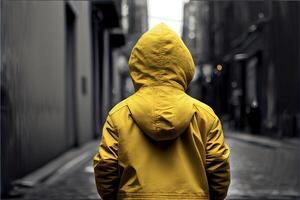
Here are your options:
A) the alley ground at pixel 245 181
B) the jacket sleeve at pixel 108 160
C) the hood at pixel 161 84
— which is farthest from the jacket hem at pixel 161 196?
the alley ground at pixel 245 181

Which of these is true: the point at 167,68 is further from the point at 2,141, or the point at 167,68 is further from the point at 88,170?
the point at 88,170

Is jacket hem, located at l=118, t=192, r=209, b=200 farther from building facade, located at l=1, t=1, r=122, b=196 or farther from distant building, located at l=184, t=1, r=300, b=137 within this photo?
distant building, located at l=184, t=1, r=300, b=137

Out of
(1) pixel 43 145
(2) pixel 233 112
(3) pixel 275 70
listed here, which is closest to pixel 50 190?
(1) pixel 43 145

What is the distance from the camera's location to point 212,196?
288cm

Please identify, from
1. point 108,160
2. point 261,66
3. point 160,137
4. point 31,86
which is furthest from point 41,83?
point 261,66

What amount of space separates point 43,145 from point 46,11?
246 cm

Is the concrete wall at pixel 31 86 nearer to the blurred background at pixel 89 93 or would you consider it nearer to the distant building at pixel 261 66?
the blurred background at pixel 89 93

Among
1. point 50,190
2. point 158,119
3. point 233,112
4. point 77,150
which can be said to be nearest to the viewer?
point 158,119

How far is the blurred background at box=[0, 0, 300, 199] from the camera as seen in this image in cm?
790

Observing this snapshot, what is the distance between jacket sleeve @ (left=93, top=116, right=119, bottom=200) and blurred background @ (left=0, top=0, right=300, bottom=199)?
4.57 meters

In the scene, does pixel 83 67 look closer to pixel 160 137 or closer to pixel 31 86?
pixel 31 86

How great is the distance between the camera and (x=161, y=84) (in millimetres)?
2760

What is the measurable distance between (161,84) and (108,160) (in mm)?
423

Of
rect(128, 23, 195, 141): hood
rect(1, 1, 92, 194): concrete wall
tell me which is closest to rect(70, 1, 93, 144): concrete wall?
rect(1, 1, 92, 194): concrete wall
